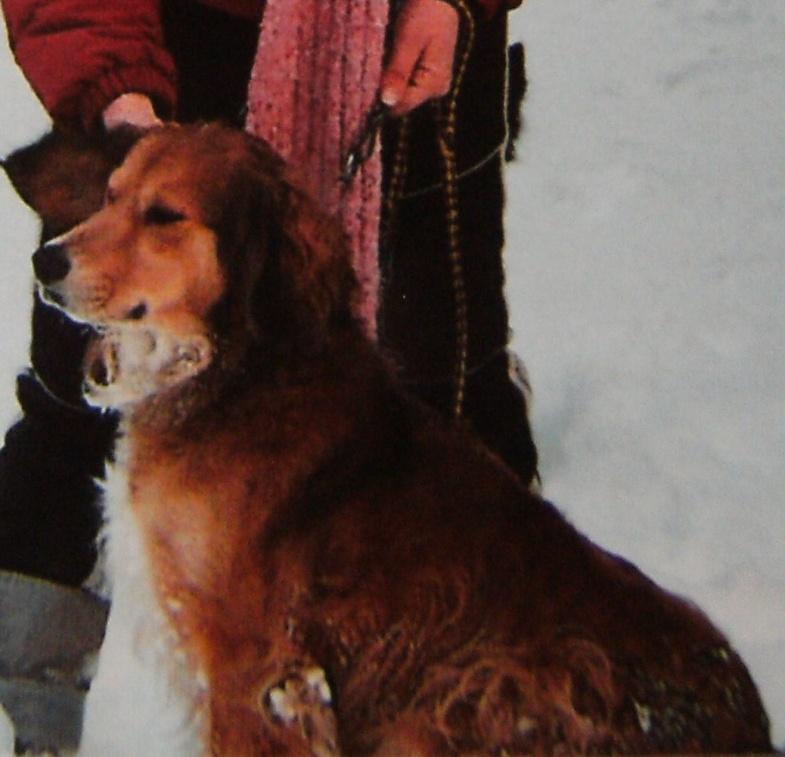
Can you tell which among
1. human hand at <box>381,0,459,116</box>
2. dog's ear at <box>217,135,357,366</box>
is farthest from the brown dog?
human hand at <box>381,0,459,116</box>

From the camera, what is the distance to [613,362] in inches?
53.7

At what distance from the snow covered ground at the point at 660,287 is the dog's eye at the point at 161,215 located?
0.20 meters

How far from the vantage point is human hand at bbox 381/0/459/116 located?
1280 millimetres

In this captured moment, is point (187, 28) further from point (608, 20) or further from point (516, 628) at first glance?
point (516, 628)

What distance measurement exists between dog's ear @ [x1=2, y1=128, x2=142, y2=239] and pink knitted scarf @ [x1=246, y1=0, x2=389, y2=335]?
0.47ft

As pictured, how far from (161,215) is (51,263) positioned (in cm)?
12

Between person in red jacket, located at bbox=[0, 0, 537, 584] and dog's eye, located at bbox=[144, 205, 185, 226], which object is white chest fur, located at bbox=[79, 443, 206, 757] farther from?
dog's eye, located at bbox=[144, 205, 185, 226]

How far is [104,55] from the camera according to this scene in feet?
3.99

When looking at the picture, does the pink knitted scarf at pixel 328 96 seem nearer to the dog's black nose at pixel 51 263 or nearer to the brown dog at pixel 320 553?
the brown dog at pixel 320 553

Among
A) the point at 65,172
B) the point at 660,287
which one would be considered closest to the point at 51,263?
the point at 65,172

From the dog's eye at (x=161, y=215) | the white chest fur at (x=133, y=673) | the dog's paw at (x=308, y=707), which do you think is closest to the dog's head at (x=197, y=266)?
the dog's eye at (x=161, y=215)

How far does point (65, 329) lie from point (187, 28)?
0.32 m

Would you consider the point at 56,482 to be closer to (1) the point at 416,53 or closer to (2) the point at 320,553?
(2) the point at 320,553

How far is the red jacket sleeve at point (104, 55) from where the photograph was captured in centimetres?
122
